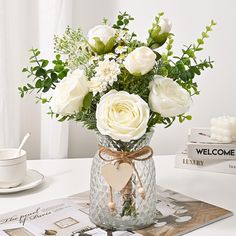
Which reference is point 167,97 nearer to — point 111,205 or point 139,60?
point 139,60

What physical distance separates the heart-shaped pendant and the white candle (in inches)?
21.3

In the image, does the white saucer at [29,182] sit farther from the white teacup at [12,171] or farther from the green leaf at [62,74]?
the green leaf at [62,74]

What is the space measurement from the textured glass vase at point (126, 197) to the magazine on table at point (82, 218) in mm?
22

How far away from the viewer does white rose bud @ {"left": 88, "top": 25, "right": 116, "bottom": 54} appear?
3.14ft

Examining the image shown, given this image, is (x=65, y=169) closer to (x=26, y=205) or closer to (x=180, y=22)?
(x=26, y=205)

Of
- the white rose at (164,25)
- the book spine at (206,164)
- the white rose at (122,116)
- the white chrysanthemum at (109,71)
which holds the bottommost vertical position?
the book spine at (206,164)

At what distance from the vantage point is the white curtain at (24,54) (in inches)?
59.8

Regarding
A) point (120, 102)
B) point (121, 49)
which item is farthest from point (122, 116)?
point (121, 49)

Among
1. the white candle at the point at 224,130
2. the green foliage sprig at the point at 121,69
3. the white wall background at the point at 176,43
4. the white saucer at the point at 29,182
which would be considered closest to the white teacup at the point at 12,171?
the white saucer at the point at 29,182

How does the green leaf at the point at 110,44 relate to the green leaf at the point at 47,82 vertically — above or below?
above

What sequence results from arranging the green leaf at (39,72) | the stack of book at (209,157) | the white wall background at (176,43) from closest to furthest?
1. the green leaf at (39,72)
2. the stack of book at (209,157)
3. the white wall background at (176,43)

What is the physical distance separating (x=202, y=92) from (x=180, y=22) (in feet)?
0.87

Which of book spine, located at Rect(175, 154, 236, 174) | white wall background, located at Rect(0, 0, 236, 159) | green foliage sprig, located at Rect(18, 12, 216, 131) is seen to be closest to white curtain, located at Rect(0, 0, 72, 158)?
white wall background, located at Rect(0, 0, 236, 159)

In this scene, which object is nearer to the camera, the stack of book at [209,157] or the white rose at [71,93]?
the white rose at [71,93]
